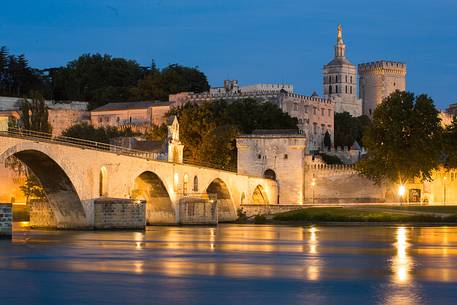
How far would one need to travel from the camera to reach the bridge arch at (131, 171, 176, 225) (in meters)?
70.3

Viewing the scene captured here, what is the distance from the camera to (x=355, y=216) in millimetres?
74812

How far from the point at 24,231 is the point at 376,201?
48.7m

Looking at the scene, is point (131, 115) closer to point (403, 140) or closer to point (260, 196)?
point (260, 196)

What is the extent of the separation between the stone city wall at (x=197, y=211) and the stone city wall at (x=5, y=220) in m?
23.8

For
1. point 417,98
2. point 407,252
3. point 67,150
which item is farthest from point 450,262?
point 417,98

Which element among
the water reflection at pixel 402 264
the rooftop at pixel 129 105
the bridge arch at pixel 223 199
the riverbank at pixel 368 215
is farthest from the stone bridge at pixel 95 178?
the rooftop at pixel 129 105

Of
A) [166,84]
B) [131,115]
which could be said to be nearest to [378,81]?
[166,84]

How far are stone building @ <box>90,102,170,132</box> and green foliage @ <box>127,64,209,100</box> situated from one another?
8.04 m

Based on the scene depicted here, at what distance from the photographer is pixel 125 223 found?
59.2m

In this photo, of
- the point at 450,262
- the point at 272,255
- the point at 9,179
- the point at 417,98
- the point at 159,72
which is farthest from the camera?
the point at 159,72

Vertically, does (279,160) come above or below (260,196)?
above

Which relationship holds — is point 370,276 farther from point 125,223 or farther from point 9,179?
point 9,179

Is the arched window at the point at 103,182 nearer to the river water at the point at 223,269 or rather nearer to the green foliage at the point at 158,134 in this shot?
the river water at the point at 223,269

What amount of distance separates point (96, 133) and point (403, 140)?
39.0 meters
